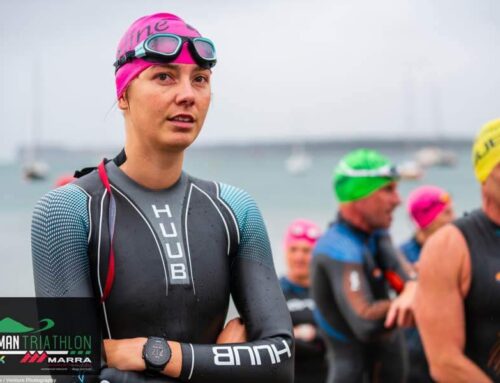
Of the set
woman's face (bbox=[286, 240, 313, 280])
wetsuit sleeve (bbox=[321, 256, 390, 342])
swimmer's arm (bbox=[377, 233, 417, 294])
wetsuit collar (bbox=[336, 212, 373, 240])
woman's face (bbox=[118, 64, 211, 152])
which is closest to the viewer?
woman's face (bbox=[118, 64, 211, 152])

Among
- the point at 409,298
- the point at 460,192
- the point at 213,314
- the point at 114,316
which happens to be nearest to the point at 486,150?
the point at 409,298

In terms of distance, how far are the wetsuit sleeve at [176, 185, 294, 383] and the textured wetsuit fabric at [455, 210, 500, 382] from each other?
140 centimetres

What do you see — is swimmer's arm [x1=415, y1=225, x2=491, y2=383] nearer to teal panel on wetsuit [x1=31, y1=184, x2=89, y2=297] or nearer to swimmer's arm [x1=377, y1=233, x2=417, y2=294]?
teal panel on wetsuit [x1=31, y1=184, x2=89, y2=297]

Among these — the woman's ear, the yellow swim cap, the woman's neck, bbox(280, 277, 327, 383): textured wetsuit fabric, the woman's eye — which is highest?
the woman's eye

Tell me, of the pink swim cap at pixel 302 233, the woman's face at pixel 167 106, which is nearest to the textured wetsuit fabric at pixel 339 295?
the pink swim cap at pixel 302 233

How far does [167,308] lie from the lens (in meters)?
3.16

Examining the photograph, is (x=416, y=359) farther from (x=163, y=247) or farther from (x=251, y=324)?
(x=163, y=247)

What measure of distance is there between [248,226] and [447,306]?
144 centimetres

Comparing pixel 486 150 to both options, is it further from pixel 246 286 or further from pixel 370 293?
pixel 370 293

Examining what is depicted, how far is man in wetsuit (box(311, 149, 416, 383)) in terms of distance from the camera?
673 cm

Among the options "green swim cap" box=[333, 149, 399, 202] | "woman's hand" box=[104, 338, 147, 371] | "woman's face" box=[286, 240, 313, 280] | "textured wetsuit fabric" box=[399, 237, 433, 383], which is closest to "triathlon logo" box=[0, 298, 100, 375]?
"woman's hand" box=[104, 338, 147, 371]

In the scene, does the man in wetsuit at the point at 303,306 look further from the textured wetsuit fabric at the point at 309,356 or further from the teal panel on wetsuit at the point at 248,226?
the teal panel on wetsuit at the point at 248,226

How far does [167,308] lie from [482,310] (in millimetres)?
1886

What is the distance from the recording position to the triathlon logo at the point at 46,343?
2994 mm
